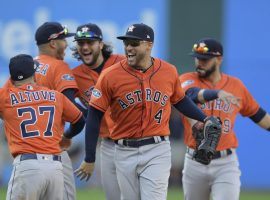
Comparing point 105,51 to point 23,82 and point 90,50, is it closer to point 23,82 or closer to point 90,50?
point 90,50

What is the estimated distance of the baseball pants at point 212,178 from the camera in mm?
8648

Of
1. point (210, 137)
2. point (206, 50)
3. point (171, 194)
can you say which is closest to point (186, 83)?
point (206, 50)

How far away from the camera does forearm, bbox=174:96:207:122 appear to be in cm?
823

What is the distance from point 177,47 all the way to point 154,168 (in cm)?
903

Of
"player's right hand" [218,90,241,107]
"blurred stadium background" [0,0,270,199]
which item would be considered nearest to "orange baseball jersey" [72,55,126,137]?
"player's right hand" [218,90,241,107]

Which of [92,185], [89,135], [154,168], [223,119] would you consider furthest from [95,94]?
[92,185]

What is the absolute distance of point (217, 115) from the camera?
894 centimetres

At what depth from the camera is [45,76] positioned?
860 centimetres

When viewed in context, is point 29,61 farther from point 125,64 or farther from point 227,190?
point 227,190

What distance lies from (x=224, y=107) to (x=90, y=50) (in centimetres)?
157

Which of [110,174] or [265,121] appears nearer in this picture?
[110,174]

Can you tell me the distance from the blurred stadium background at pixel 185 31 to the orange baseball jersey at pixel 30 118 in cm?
860

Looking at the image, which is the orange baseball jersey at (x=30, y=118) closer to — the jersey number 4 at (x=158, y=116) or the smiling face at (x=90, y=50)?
the jersey number 4 at (x=158, y=116)

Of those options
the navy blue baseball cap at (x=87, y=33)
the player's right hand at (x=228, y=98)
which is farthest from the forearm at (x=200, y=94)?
the navy blue baseball cap at (x=87, y=33)
